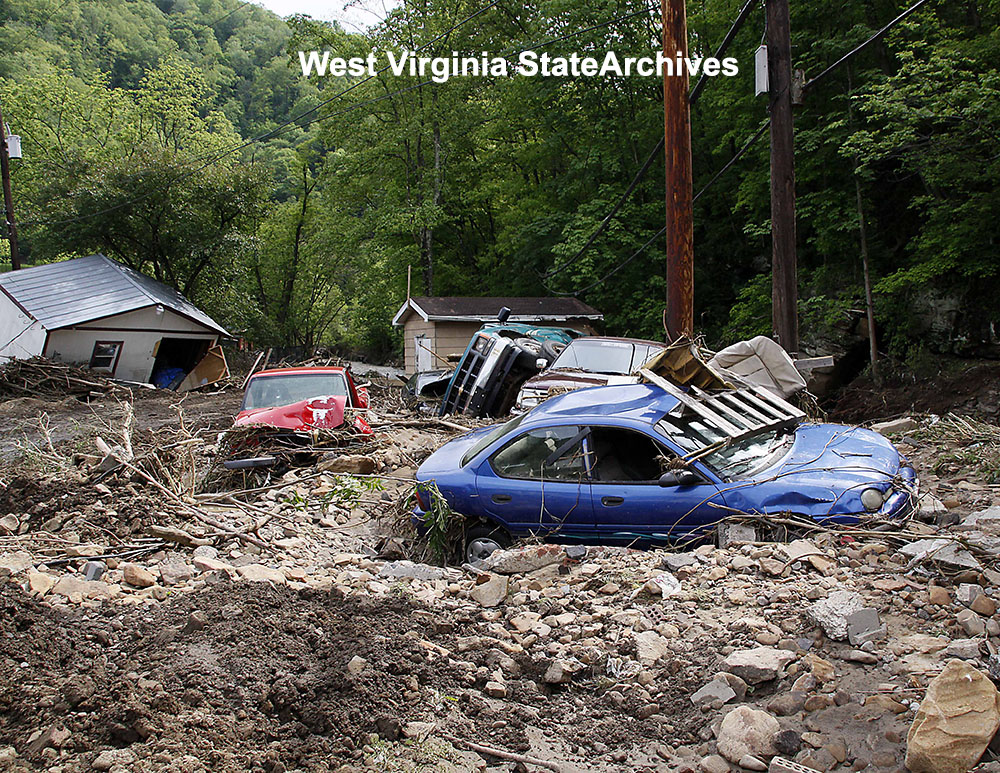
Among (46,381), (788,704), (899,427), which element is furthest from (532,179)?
(788,704)

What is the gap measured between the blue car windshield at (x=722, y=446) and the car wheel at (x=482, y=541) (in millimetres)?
1596

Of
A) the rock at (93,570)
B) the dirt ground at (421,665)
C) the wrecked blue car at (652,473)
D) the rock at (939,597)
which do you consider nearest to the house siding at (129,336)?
the dirt ground at (421,665)

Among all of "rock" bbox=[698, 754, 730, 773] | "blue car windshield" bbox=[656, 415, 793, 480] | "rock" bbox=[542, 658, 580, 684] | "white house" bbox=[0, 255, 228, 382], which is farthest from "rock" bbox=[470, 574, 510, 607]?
"white house" bbox=[0, 255, 228, 382]

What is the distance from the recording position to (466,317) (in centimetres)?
2238

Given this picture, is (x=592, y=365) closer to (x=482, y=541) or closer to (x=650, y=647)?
(x=482, y=541)

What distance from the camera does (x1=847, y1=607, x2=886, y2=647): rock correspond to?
3625 millimetres

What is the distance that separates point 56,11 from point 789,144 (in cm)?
7459

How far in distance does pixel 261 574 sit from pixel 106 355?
21892mm

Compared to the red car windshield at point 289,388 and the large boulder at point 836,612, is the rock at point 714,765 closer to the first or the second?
the large boulder at point 836,612

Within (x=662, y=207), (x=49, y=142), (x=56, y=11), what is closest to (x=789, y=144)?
(x=662, y=207)

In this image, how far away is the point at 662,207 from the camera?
2278 cm

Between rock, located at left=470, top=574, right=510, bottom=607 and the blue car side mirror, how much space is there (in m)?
1.50

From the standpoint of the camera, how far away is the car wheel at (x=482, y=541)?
600 cm

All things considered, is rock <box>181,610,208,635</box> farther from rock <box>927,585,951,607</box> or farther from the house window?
the house window
